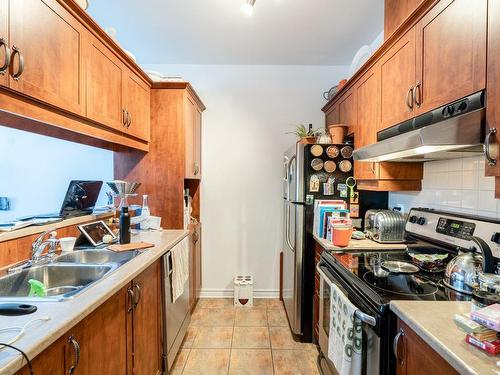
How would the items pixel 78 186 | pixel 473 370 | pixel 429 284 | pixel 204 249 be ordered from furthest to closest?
pixel 204 249 → pixel 78 186 → pixel 429 284 → pixel 473 370

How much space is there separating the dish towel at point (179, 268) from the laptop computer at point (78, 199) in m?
0.77

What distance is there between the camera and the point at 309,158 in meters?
2.25

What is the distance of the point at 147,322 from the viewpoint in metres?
1.58

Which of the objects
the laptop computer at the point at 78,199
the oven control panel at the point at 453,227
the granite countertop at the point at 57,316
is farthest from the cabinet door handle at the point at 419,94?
the laptop computer at the point at 78,199

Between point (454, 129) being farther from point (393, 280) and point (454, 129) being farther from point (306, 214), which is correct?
point (306, 214)

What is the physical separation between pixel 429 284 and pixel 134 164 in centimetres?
240

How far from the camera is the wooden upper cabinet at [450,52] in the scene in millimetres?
1046

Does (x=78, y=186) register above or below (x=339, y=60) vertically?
below

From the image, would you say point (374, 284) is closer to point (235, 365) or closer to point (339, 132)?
point (235, 365)

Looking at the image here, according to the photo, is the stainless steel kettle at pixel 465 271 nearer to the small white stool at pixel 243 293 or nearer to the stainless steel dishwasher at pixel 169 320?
the stainless steel dishwasher at pixel 169 320

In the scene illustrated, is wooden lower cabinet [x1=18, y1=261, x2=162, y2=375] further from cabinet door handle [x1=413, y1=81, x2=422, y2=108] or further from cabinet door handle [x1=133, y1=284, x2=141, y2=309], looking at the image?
cabinet door handle [x1=413, y1=81, x2=422, y2=108]

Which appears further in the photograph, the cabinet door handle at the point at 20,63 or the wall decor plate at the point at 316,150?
the wall decor plate at the point at 316,150

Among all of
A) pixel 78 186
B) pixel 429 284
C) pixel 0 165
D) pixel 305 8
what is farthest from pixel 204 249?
pixel 305 8

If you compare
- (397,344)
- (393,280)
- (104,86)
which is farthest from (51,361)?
(104,86)
